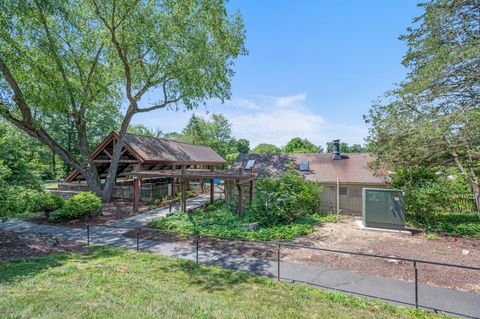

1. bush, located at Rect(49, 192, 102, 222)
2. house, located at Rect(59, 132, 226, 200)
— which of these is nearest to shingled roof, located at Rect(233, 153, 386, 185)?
house, located at Rect(59, 132, 226, 200)

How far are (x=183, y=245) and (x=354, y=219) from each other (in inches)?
398

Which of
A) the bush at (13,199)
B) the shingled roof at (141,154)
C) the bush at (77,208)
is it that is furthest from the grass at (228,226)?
the shingled roof at (141,154)

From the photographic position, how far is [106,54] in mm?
16047

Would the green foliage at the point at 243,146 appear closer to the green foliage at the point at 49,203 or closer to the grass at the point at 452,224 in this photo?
the grass at the point at 452,224

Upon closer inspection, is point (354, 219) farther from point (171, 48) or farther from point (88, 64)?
point (88, 64)

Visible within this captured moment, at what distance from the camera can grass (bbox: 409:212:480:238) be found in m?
11.1

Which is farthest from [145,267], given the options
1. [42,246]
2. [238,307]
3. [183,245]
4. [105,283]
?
[42,246]

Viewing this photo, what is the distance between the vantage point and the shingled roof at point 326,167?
15.8 metres

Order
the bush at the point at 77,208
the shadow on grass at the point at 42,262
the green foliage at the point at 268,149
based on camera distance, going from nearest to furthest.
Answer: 1. the shadow on grass at the point at 42,262
2. the bush at the point at 77,208
3. the green foliage at the point at 268,149

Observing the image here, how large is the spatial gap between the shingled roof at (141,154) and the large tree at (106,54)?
1251mm

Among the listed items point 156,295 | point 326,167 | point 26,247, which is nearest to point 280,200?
point 326,167

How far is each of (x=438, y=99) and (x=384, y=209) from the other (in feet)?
17.3

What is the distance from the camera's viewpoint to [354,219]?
14.4 metres

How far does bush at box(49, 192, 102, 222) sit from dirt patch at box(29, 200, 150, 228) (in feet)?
1.00
